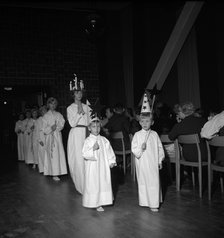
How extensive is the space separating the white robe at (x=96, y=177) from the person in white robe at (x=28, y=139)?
16.1 feet

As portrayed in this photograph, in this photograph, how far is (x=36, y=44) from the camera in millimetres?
10234

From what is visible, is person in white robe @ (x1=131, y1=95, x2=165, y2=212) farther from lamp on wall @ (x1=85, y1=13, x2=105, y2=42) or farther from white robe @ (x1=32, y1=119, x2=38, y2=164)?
lamp on wall @ (x1=85, y1=13, x2=105, y2=42)

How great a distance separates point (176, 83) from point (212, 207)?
19.9ft

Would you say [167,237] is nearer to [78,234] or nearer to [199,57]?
[78,234]

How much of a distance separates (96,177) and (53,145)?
250 centimetres

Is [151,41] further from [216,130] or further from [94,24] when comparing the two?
[216,130]

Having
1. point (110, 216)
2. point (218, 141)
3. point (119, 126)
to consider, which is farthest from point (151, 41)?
point (110, 216)

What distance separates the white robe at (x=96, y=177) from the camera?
143 inches

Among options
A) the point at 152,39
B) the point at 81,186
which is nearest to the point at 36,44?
the point at 152,39

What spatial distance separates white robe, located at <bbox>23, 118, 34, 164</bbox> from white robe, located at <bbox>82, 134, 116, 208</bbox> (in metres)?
4.92

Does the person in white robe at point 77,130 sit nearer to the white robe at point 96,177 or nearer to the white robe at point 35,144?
the white robe at point 96,177

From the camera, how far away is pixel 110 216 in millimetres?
3432

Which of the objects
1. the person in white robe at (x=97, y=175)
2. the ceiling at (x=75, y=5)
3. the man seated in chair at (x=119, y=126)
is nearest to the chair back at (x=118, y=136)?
the man seated in chair at (x=119, y=126)

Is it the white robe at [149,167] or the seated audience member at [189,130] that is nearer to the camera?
the white robe at [149,167]
